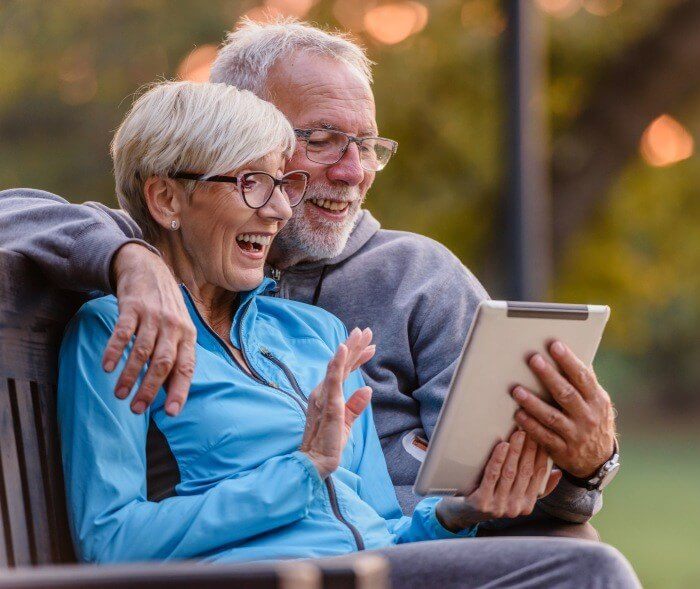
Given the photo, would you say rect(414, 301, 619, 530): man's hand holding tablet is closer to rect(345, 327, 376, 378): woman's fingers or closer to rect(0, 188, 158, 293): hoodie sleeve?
rect(345, 327, 376, 378): woman's fingers

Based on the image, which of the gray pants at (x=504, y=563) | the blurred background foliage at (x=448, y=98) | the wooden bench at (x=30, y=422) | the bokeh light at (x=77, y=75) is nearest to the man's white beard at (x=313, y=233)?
the wooden bench at (x=30, y=422)

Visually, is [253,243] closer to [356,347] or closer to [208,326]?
[208,326]

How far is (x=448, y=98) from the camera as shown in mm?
11695

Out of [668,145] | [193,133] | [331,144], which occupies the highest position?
[193,133]

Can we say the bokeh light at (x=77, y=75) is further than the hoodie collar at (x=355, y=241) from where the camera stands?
Yes

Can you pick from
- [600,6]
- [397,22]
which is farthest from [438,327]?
Answer: [600,6]

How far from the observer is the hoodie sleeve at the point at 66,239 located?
8.35ft

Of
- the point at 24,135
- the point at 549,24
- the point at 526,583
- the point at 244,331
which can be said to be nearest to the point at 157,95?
the point at 244,331

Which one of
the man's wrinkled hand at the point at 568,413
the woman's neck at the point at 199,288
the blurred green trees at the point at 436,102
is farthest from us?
the blurred green trees at the point at 436,102

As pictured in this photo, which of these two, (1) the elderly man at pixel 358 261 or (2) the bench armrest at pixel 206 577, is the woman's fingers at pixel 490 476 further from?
(2) the bench armrest at pixel 206 577

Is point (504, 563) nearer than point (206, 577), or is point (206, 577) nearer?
point (206, 577)

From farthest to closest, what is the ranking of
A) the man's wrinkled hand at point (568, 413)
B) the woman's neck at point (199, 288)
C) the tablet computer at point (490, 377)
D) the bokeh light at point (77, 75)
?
the bokeh light at point (77, 75)
the woman's neck at point (199, 288)
the man's wrinkled hand at point (568, 413)
the tablet computer at point (490, 377)

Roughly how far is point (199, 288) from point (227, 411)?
0.36 meters

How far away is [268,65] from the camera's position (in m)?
3.66
